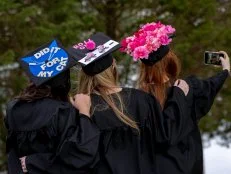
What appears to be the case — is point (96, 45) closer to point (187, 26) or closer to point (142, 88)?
point (142, 88)

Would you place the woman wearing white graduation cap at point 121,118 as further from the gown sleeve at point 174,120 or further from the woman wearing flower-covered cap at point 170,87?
the woman wearing flower-covered cap at point 170,87

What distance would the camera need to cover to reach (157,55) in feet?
14.7

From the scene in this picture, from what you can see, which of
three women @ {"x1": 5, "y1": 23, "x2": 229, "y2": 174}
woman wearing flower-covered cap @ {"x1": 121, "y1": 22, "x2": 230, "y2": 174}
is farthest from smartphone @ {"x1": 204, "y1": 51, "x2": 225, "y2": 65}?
three women @ {"x1": 5, "y1": 23, "x2": 229, "y2": 174}

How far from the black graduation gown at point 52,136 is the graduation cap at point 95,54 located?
270 millimetres

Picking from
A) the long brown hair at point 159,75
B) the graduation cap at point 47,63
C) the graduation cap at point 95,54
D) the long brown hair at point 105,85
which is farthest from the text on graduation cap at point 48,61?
the long brown hair at point 159,75

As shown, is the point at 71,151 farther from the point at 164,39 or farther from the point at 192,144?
the point at 164,39

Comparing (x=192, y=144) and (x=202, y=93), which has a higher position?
(x=202, y=93)

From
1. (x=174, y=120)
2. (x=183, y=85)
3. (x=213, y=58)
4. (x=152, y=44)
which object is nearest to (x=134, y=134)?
(x=174, y=120)

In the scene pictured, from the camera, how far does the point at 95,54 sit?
14.0 ft

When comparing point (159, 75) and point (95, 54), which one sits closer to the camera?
point (95, 54)

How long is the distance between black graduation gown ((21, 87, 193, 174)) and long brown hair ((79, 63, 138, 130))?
0.03m

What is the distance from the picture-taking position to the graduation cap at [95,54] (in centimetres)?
421

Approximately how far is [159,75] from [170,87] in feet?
0.35

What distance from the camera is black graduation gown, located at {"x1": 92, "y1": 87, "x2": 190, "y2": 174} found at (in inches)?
163
